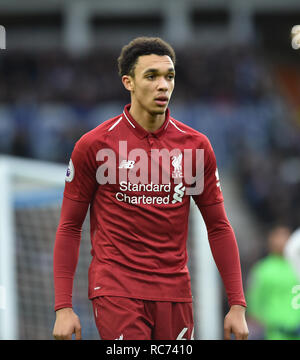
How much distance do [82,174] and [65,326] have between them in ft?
2.04

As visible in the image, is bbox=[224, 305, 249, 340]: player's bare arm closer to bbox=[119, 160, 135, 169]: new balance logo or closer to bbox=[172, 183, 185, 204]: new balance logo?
bbox=[172, 183, 185, 204]: new balance logo

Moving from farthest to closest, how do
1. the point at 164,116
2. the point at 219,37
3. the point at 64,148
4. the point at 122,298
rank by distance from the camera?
the point at 219,37 < the point at 64,148 < the point at 164,116 < the point at 122,298

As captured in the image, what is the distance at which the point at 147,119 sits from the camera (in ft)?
10.3

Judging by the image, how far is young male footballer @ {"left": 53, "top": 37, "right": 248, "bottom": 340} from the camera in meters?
3.02

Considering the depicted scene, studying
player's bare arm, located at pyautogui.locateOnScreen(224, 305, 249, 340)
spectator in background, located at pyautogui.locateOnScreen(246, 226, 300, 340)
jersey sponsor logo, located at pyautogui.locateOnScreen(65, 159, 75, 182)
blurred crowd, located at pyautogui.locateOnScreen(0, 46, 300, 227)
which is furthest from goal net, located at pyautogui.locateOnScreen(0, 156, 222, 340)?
blurred crowd, located at pyautogui.locateOnScreen(0, 46, 300, 227)

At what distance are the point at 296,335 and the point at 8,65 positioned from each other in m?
13.3

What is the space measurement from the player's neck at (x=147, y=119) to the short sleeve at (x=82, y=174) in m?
0.26

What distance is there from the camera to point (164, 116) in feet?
10.5

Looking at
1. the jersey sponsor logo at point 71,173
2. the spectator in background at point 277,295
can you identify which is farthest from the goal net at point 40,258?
the jersey sponsor logo at point 71,173

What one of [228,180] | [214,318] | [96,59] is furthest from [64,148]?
[214,318]

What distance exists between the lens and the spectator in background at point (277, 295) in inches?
248

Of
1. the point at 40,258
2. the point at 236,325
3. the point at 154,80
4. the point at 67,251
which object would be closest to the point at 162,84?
the point at 154,80

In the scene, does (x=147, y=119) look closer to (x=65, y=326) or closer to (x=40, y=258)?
(x=65, y=326)

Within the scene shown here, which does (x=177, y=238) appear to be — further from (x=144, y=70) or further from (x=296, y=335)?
(x=296, y=335)
